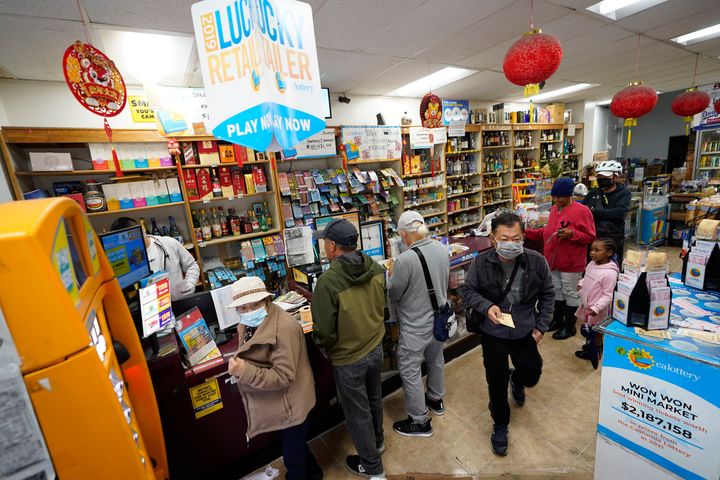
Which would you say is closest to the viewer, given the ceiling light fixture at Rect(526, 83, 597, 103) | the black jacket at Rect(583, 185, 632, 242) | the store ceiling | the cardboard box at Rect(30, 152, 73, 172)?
the store ceiling

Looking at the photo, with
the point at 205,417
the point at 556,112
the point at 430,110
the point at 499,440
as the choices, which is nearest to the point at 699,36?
the point at 556,112

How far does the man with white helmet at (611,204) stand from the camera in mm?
3701

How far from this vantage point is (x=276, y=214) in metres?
4.59

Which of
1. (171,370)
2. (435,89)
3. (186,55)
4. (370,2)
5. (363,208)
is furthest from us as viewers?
A: (435,89)

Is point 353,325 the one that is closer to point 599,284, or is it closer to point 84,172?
point 599,284

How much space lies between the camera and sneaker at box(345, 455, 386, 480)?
2143mm

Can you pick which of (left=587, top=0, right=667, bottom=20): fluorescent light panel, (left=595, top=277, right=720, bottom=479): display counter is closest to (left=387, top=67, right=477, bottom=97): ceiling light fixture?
(left=587, top=0, right=667, bottom=20): fluorescent light panel

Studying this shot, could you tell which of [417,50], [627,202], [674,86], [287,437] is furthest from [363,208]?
[674,86]

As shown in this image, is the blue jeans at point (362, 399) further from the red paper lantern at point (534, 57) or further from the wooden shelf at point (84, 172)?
the wooden shelf at point (84, 172)

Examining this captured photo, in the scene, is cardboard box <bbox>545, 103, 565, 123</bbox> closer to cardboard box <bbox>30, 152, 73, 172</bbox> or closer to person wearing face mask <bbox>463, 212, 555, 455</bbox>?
person wearing face mask <bbox>463, 212, 555, 455</bbox>

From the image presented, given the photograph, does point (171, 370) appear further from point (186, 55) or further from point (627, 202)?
point (627, 202)

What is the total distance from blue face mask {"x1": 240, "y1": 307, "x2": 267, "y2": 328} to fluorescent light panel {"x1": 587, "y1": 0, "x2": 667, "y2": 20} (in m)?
4.20

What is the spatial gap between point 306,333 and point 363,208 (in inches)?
135

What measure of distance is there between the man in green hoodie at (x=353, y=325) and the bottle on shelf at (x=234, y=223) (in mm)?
2801
